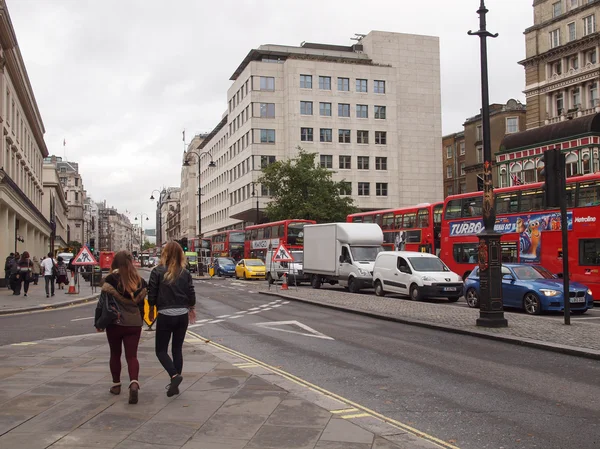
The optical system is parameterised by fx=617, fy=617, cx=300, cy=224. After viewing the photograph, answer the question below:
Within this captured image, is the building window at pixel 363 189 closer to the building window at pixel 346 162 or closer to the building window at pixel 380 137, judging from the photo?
the building window at pixel 346 162

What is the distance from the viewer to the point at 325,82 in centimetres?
6844

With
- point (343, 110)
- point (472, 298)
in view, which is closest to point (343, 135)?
point (343, 110)

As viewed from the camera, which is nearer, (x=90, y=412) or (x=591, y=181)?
(x=90, y=412)

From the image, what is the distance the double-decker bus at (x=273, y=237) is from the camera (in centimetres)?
4106

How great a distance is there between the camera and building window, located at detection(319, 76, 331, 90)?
68250 millimetres

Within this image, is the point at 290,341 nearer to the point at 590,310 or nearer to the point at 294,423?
the point at 294,423

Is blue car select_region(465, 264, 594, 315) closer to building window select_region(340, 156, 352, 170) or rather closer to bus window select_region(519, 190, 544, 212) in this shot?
bus window select_region(519, 190, 544, 212)

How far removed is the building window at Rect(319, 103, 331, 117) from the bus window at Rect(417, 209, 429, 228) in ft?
126

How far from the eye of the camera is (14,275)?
81.3ft

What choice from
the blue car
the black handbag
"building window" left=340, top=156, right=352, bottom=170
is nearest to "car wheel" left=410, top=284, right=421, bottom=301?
the blue car

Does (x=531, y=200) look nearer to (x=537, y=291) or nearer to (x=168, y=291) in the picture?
(x=537, y=291)

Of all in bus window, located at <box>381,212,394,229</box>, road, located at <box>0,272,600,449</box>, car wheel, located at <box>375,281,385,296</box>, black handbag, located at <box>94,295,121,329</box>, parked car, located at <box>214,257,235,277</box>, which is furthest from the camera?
parked car, located at <box>214,257,235,277</box>

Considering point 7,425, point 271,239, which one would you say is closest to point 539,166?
point 271,239

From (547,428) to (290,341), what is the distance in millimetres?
6584
